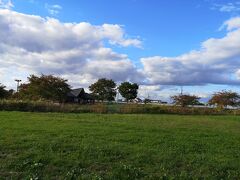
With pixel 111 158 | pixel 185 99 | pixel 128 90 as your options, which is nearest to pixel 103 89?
pixel 128 90

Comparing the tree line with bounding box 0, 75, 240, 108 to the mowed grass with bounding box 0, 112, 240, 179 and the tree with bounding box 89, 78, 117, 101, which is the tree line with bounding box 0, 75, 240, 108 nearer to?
the tree with bounding box 89, 78, 117, 101

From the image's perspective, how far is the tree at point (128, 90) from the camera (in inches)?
4063

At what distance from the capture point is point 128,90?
103750 millimetres

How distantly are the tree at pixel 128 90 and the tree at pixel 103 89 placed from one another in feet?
20.0

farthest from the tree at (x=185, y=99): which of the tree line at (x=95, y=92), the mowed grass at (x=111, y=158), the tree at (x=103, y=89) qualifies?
the mowed grass at (x=111, y=158)

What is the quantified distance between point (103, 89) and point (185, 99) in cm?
2234

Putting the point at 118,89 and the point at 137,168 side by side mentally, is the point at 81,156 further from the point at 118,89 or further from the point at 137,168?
the point at 118,89

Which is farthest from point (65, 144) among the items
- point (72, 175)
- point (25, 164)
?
point (72, 175)

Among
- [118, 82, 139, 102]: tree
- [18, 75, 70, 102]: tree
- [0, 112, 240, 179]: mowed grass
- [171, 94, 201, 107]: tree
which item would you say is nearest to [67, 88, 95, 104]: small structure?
[118, 82, 139, 102]: tree

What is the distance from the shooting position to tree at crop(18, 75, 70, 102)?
6525cm

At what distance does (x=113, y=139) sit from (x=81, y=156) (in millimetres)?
3671

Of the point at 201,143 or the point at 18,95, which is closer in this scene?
the point at 201,143

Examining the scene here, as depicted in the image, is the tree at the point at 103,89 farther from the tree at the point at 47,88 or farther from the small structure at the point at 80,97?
the tree at the point at 47,88

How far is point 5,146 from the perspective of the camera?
11461 mm
